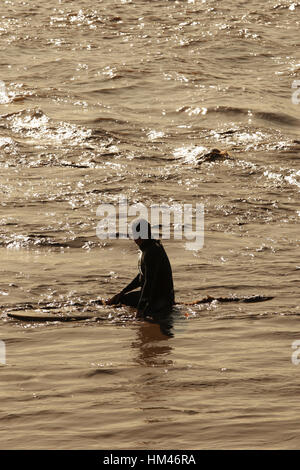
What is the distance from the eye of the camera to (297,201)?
13766mm

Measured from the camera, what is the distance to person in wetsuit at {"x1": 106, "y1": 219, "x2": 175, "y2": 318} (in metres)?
8.98

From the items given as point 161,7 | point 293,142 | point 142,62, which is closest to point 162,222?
point 293,142

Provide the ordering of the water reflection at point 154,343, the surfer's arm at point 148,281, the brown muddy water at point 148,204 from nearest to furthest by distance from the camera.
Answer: the brown muddy water at point 148,204, the water reflection at point 154,343, the surfer's arm at point 148,281

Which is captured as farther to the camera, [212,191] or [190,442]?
[212,191]

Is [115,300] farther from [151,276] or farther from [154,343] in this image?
[154,343]

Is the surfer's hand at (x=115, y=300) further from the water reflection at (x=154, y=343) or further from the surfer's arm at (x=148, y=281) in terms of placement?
the water reflection at (x=154, y=343)

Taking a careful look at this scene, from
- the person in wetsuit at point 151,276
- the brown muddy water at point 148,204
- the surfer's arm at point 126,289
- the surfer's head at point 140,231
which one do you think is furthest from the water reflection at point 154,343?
the surfer's head at point 140,231

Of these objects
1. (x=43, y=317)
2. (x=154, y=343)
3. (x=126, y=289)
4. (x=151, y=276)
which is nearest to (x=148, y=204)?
(x=126, y=289)

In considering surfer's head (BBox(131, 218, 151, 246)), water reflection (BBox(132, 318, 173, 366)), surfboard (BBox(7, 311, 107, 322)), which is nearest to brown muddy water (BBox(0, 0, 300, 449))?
water reflection (BBox(132, 318, 173, 366))

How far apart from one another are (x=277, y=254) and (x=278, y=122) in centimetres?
707

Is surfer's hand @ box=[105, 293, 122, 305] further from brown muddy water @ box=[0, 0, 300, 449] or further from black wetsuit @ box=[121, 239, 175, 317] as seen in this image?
black wetsuit @ box=[121, 239, 175, 317]

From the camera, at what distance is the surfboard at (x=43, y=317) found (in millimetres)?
8953

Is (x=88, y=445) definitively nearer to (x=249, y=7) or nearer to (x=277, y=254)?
(x=277, y=254)

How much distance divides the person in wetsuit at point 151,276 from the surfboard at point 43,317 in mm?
464
